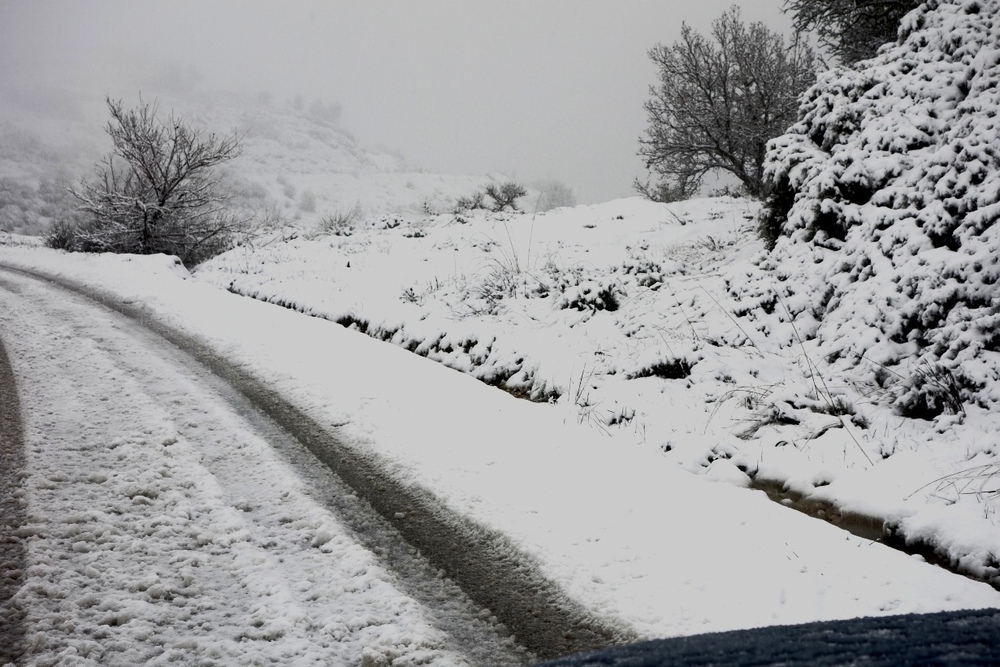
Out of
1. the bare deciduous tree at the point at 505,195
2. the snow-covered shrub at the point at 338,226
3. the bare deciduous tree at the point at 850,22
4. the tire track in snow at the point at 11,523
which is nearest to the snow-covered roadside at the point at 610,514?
the tire track in snow at the point at 11,523

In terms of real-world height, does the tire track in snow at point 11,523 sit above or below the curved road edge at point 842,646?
below

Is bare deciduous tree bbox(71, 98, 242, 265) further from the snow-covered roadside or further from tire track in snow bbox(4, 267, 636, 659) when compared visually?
tire track in snow bbox(4, 267, 636, 659)

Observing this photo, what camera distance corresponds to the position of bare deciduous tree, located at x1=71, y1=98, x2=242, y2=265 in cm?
1616

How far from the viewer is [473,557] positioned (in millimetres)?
2600

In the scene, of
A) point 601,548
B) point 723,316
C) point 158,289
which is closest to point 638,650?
point 601,548

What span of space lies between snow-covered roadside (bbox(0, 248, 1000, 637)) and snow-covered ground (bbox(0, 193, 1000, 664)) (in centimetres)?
1

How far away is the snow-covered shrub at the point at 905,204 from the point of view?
14.1 ft

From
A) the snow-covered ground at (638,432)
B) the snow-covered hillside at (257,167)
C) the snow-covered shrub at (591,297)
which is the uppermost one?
the snow-covered hillside at (257,167)

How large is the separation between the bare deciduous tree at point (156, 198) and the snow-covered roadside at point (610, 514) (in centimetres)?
1384

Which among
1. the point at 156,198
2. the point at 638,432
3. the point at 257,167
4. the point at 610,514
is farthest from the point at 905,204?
the point at 257,167

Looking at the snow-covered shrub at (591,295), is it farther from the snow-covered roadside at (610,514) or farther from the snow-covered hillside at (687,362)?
the snow-covered roadside at (610,514)

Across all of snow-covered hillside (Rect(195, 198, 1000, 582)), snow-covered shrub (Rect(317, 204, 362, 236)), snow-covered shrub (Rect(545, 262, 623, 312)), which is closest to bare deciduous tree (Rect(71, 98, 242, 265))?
snow-covered shrub (Rect(317, 204, 362, 236))

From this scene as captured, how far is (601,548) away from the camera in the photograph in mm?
2672

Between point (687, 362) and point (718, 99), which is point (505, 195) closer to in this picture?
point (718, 99)
